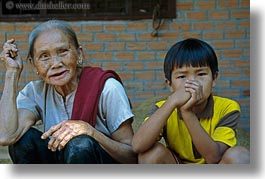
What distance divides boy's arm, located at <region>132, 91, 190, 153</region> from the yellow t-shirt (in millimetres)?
176

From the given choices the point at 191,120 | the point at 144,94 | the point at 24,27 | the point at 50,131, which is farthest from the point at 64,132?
the point at 24,27

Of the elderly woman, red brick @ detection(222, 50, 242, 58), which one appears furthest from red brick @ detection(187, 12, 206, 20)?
the elderly woman

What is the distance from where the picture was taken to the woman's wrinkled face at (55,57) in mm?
3406

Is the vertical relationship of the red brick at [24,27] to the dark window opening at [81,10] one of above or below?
below

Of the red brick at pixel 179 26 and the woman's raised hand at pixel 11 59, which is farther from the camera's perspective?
the red brick at pixel 179 26

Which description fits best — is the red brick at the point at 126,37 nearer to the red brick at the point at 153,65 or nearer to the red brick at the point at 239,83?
the red brick at the point at 153,65

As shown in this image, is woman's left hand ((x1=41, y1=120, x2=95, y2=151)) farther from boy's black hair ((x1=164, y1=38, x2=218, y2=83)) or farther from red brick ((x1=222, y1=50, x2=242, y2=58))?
red brick ((x1=222, y1=50, x2=242, y2=58))

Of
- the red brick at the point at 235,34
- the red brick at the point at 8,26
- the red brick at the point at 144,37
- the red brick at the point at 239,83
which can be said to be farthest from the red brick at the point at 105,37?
the red brick at the point at 239,83

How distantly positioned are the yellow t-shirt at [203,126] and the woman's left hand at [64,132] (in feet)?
1.33

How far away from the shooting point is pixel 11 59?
3.42 m

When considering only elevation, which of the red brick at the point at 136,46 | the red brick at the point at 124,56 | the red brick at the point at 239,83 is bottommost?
the red brick at the point at 239,83

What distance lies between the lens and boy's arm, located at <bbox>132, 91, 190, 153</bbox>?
3.23 m

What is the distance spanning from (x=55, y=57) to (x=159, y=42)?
3074 millimetres

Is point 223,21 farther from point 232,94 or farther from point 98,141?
point 98,141
